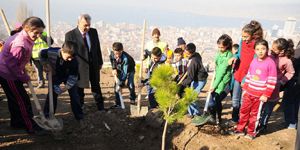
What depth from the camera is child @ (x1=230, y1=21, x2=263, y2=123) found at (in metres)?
4.43

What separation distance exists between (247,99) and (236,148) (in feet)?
2.76

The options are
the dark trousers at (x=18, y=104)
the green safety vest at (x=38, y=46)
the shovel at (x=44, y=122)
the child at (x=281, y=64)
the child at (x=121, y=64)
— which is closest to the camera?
the dark trousers at (x=18, y=104)

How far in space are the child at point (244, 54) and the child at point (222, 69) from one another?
16 centimetres

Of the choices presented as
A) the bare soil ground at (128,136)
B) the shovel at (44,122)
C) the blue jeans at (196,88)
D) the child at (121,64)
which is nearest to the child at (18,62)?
the shovel at (44,122)

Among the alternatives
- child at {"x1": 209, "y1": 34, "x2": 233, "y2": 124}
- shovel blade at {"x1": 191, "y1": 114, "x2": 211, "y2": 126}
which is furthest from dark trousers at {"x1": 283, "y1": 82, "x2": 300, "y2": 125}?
shovel blade at {"x1": 191, "y1": 114, "x2": 211, "y2": 126}

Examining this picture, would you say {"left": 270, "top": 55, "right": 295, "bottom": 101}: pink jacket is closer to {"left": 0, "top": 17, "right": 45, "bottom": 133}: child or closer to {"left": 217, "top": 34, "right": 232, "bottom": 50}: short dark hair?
Result: {"left": 217, "top": 34, "right": 232, "bottom": 50}: short dark hair

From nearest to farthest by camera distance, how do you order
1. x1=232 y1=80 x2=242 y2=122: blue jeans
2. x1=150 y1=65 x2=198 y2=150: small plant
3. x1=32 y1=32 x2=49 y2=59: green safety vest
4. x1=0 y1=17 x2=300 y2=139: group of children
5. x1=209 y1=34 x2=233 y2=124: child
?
x1=150 y1=65 x2=198 y2=150: small plant
x1=0 y1=17 x2=300 y2=139: group of children
x1=209 y1=34 x2=233 y2=124: child
x1=232 y1=80 x2=242 y2=122: blue jeans
x1=32 y1=32 x2=49 y2=59: green safety vest

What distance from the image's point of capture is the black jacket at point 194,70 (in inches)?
193

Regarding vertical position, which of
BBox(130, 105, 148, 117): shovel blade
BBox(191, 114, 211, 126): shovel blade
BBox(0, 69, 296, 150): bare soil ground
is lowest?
BBox(0, 69, 296, 150): bare soil ground

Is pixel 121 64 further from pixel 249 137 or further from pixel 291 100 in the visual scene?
pixel 291 100

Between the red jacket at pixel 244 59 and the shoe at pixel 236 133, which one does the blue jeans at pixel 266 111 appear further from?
the red jacket at pixel 244 59

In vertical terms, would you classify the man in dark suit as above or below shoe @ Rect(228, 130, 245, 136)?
above

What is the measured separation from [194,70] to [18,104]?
3054 millimetres

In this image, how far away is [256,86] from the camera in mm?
4285
